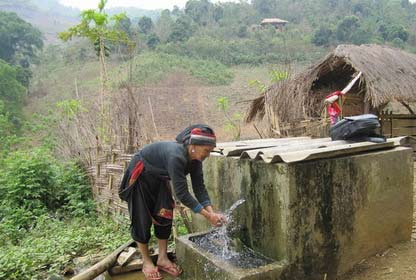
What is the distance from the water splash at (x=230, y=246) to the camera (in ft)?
10.5

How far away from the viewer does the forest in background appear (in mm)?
5898

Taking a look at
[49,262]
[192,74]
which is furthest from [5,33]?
[49,262]

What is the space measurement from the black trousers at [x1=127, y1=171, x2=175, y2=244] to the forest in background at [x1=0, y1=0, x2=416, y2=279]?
146cm

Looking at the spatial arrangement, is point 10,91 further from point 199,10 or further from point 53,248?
point 199,10

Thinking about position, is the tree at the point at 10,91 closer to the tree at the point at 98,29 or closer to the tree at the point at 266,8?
the tree at the point at 98,29

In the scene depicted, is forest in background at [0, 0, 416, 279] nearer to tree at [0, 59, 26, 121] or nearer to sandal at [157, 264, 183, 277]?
tree at [0, 59, 26, 121]

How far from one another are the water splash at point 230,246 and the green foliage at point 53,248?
1642 millimetres

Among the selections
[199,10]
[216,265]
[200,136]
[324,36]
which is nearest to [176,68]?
[324,36]

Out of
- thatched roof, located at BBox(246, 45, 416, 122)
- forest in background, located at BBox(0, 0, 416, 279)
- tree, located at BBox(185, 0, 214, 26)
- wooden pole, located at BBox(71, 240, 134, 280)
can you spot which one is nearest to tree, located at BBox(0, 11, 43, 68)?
forest in background, located at BBox(0, 0, 416, 279)

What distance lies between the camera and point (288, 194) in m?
2.91

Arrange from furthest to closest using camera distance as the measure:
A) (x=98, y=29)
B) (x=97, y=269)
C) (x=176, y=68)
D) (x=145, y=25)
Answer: (x=145, y=25) → (x=176, y=68) → (x=98, y=29) → (x=97, y=269)

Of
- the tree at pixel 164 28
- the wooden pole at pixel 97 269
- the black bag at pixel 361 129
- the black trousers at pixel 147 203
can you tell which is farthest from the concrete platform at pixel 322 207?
the tree at pixel 164 28

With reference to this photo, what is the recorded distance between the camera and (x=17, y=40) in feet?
103

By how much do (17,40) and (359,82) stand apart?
29948 millimetres
